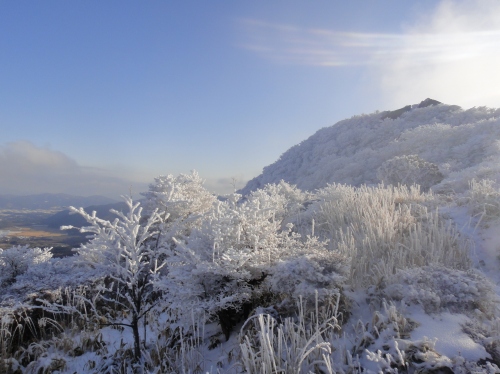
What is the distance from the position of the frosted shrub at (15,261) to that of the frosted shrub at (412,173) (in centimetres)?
1374

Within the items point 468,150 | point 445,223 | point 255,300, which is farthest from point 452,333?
point 468,150

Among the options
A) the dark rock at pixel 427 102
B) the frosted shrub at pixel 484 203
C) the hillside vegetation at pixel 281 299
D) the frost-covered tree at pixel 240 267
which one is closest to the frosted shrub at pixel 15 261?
the hillside vegetation at pixel 281 299

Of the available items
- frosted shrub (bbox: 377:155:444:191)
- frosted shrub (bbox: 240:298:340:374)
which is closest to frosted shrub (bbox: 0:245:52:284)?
frosted shrub (bbox: 240:298:340:374)

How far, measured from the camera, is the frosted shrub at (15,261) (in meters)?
6.67

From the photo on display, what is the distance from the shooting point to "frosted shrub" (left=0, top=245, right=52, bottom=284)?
6.67 metres

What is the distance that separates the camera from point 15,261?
6.94 meters

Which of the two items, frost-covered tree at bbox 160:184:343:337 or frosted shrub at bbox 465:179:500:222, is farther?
frosted shrub at bbox 465:179:500:222

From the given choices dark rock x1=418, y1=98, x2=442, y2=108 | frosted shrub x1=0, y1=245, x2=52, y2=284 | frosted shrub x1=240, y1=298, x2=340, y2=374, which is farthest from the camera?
dark rock x1=418, y1=98, x2=442, y2=108

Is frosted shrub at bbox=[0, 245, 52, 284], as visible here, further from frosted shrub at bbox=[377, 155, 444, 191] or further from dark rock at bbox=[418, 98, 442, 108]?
dark rock at bbox=[418, 98, 442, 108]

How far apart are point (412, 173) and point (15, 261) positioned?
15.2m

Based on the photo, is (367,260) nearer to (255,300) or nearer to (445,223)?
(255,300)

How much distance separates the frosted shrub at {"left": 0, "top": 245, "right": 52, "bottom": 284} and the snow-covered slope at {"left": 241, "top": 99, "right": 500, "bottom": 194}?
10924 millimetres

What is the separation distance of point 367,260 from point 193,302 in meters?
2.15

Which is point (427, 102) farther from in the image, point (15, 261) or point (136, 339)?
point (136, 339)
